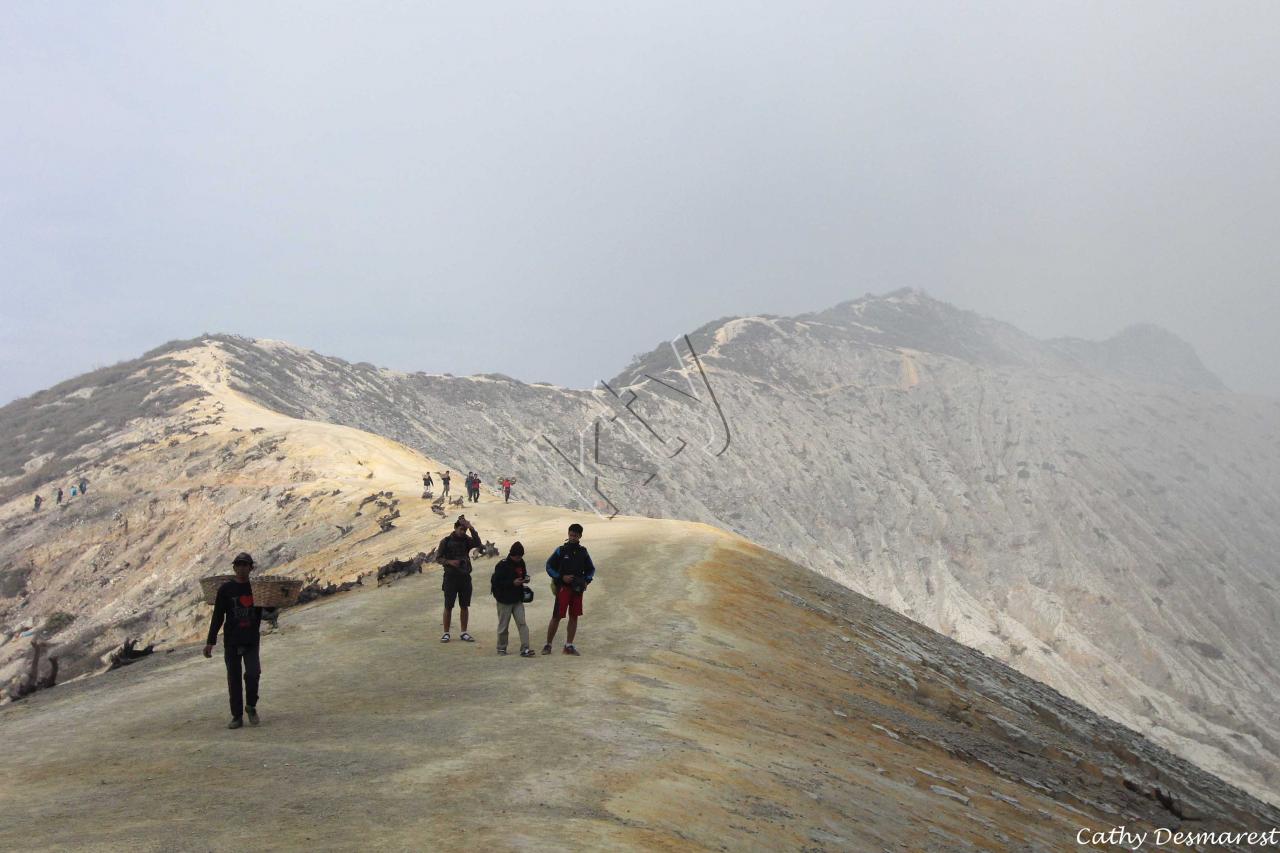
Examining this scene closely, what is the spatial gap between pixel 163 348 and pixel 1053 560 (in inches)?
3444

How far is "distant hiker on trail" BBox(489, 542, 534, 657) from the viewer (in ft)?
42.5

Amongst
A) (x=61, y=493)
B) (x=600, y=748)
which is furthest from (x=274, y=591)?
(x=61, y=493)

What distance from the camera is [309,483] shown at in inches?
1674

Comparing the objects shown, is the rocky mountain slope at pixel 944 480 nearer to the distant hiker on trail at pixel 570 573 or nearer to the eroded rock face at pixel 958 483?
the eroded rock face at pixel 958 483

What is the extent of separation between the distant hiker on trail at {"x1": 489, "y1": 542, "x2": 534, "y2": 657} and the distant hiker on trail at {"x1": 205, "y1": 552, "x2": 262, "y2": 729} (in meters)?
3.69

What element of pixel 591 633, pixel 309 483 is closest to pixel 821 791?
pixel 591 633

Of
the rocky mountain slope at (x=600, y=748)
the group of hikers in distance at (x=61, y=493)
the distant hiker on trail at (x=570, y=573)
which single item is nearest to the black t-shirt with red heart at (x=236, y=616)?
the rocky mountain slope at (x=600, y=748)

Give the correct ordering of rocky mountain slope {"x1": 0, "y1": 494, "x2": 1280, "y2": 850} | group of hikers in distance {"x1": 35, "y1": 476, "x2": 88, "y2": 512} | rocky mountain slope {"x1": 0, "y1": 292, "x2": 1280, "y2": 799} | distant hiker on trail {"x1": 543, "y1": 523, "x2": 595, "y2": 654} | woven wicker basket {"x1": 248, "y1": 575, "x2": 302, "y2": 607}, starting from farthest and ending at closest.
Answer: rocky mountain slope {"x1": 0, "y1": 292, "x2": 1280, "y2": 799} → group of hikers in distance {"x1": 35, "y1": 476, "x2": 88, "y2": 512} → woven wicker basket {"x1": 248, "y1": 575, "x2": 302, "y2": 607} → distant hiker on trail {"x1": 543, "y1": 523, "x2": 595, "y2": 654} → rocky mountain slope {"x1": 0, "y1": 494, "x2": 1280, "y2": 850}

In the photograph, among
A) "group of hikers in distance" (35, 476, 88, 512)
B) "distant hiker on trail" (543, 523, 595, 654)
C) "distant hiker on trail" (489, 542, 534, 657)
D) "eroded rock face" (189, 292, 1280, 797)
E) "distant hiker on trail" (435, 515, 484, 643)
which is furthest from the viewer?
"eroded rock face" (189, 292, 1280, 797)

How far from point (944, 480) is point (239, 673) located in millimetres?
91701

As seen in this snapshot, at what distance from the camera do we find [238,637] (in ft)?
31.7

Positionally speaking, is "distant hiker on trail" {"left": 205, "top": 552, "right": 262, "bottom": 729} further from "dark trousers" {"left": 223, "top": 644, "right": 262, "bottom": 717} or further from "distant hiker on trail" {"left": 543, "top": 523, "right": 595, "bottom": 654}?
"distant hiker on trail" {"left": 543, "top": 523, "right": 595, "bottom": 654}

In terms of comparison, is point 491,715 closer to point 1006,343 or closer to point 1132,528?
point 1132,528

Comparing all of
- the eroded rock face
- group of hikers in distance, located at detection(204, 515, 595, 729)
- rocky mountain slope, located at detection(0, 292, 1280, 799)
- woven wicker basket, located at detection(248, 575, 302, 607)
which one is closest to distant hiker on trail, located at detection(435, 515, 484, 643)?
group of hikers in distance, located at detection(204, 515, 595, 729)
